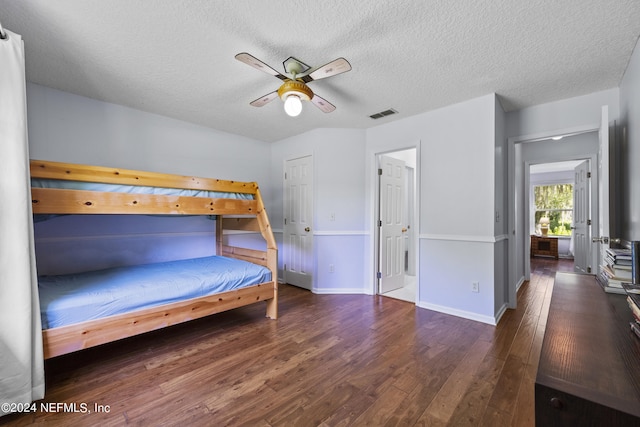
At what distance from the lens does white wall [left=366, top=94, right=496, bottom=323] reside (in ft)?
8.99

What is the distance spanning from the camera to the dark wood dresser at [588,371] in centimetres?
59

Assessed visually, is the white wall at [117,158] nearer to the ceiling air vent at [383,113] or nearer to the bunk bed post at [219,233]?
the bunk bed post at [219,233]

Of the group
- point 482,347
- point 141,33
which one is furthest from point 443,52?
point 482,347

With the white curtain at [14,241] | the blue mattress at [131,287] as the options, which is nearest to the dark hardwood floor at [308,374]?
the white curtain at [14,241]

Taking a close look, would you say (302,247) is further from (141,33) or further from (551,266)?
(551,266)

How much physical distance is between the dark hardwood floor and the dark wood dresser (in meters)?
0.78

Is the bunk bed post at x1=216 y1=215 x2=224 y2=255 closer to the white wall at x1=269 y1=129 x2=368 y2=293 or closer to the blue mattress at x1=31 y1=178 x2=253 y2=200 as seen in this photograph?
the blue mattress at x1=31 y1=178 x2=253 y2=200

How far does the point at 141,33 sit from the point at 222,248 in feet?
8.32

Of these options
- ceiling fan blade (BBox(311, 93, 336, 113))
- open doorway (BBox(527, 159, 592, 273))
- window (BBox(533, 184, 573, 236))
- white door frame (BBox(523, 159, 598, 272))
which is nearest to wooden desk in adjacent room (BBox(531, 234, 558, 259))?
open doorway (BBox(527, 159, 592, 273))

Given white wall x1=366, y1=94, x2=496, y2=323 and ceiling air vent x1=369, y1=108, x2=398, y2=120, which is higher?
ceiling air vent x1=369, y1=108, x2=398, y2=120

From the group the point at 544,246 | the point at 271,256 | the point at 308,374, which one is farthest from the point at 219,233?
the point at 544,246

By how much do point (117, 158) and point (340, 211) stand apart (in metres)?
2.81

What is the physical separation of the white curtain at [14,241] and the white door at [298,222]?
9.30 feet

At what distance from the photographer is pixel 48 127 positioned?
264cm
